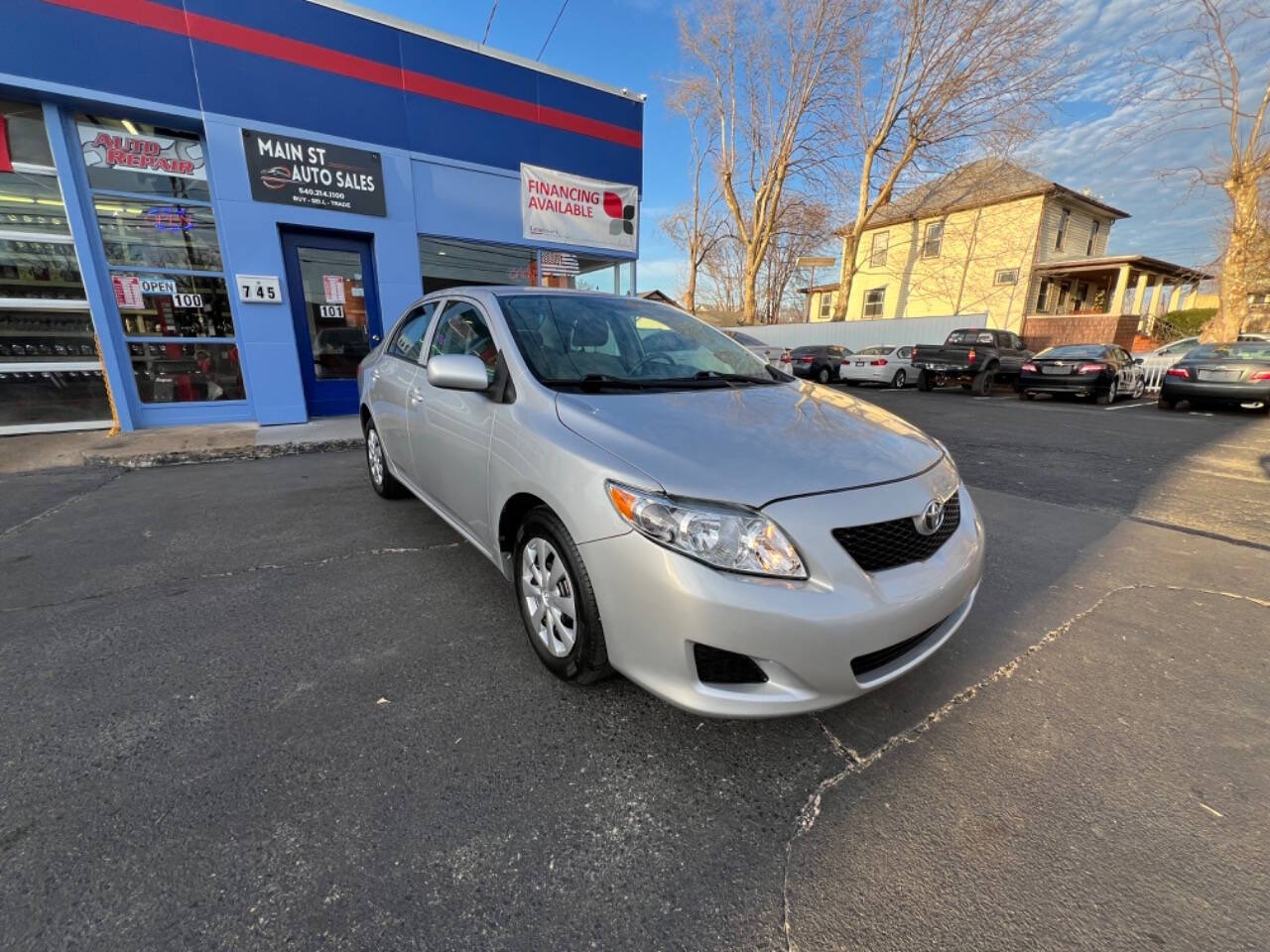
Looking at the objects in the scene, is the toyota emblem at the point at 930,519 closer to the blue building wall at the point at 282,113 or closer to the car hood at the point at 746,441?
the car hood at the point at 746,441

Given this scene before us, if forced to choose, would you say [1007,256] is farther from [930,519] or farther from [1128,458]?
[930,519]

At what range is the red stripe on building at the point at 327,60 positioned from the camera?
5910 millimetres

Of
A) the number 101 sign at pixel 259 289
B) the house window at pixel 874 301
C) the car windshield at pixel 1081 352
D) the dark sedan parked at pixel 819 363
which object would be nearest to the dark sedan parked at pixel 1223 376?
the car windshield at pixel 1081 352

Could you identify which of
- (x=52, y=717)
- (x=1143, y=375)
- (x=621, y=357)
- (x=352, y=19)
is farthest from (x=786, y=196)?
(x=52, y=717)

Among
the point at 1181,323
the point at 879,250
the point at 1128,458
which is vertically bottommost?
the point at 1128,458

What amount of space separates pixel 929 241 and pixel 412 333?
94.3 feet

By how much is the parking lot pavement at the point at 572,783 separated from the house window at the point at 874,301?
2891 cm

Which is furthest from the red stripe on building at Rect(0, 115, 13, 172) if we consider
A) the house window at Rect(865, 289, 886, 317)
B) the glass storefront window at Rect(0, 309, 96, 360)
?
the house window at Rect(865, 289, 886, 317)

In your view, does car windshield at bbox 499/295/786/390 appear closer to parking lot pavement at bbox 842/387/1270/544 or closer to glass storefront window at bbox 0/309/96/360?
parking lot pavement at bbox 842/387/1270/544

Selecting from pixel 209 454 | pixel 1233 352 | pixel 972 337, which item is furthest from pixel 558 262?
pixel 972 337

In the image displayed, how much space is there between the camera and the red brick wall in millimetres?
18031

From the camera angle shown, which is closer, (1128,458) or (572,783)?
(572,783)

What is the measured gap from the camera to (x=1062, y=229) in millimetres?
23578

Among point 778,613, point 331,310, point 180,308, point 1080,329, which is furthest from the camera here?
point 1080,329
